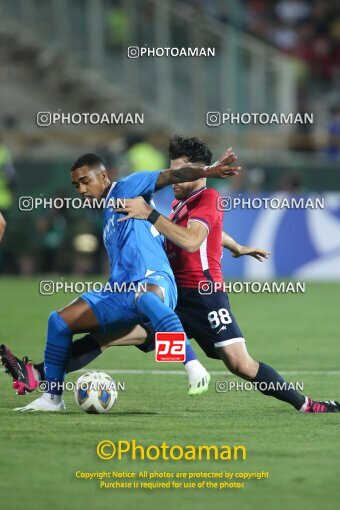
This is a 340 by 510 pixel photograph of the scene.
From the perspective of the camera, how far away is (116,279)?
26.3ft

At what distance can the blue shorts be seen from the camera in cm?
789

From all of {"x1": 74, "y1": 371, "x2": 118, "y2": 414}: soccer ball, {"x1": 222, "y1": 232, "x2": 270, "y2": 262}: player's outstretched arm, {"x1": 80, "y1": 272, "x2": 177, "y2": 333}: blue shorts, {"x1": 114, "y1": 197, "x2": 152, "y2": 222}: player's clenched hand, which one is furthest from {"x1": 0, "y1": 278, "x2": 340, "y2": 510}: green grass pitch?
{"x1": 114, "y1": 197, "x2": 152, "y2": 222}: player's clenched hand

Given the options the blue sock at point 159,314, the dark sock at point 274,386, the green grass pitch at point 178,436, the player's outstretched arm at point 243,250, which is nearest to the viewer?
the green grass pitch at point 178,436

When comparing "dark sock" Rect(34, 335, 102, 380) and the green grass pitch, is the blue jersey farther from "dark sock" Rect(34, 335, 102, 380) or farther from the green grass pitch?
the green grass pitch

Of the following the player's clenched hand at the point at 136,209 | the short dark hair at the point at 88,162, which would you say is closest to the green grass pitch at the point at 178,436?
the player's clenched hand at the point at 136,209

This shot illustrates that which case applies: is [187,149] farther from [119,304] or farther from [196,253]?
[119,304]

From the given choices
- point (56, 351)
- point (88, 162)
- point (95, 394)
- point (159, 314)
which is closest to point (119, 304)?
point (159, 314)

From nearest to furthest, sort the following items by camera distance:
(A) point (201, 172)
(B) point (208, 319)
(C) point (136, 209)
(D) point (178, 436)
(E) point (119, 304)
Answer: (D) point (178, 436) → (A) point (201, 172) → (C) point (136, 209) → (E) point (119, 304) → (B) point (208, 319)

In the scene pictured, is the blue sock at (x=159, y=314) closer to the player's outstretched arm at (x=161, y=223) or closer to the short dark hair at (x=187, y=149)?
the player's outstretched arm at (x=161, y=223)

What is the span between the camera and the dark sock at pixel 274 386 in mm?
8023

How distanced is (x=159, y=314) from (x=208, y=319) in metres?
0.58

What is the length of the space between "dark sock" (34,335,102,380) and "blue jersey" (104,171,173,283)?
1.84 ft

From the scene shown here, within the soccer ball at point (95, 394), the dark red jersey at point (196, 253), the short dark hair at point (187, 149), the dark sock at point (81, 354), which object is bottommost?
the soccer ball at point (95, 394)

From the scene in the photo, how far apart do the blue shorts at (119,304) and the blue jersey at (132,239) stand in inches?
2.9
